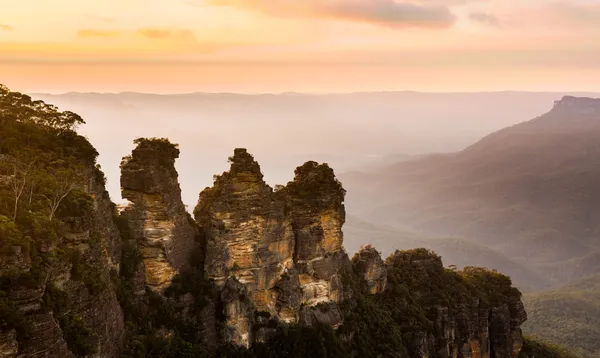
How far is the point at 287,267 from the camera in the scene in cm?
4822

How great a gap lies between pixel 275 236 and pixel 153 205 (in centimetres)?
1129

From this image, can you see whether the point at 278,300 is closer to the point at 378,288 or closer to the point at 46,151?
the point at 378,288

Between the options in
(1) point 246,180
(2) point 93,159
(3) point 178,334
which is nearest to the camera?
(2) point 93,159

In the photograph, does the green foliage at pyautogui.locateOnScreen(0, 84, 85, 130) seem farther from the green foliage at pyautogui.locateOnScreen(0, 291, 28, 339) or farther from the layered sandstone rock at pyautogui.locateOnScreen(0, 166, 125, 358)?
the green foliage at pyautogui.locateOnScreen(0, 291, 28, 339)

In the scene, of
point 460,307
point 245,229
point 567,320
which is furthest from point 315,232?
point 567,320

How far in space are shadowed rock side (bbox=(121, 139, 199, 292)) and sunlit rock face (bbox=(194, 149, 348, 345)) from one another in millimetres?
3818

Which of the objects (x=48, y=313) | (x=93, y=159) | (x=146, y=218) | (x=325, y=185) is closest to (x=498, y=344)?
(x=325, y=185)

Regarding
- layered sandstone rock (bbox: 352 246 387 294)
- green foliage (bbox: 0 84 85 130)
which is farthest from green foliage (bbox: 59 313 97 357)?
layered sandstone rock (bbox: 352 246 387 294)

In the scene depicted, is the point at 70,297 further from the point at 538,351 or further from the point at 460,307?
the point at 538,351

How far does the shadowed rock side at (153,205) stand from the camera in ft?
127

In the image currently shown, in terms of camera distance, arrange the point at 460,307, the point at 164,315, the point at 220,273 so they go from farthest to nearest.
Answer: the point at 460,307, the point at 220,273, the point at 164,315

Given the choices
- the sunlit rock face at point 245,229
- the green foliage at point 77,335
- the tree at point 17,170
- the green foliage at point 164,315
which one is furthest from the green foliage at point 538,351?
the tree at point 17,170

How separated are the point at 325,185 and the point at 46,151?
25.3 meters

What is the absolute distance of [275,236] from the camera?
46.3 m
